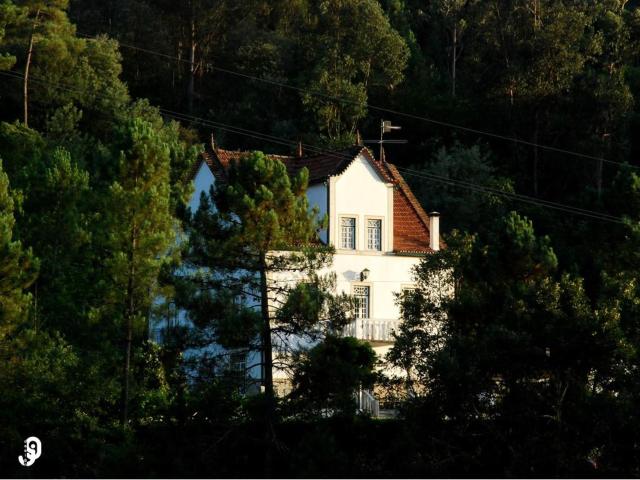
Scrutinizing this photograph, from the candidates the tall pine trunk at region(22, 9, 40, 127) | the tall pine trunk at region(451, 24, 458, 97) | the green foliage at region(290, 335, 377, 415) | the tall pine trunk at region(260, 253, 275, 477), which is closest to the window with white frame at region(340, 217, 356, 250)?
the tall pine trunk at region(260, 253, 275, 477)

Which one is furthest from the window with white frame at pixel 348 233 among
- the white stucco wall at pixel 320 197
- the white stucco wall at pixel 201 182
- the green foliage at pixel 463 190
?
the green foliage at pixel 463 190

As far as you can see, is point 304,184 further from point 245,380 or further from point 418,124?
point 418,124

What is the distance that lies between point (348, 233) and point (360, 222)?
1.97 feet

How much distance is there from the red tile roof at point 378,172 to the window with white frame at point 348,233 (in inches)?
73.2

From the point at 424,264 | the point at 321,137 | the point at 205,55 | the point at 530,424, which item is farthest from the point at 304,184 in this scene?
the point at 205,55

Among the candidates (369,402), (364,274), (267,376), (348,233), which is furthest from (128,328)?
(364,274)

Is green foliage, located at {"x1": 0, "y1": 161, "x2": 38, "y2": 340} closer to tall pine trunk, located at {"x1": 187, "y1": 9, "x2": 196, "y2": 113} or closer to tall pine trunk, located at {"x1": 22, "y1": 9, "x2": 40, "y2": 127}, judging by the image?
tall pine trunk, located at {"x1": 22, "y1": 9, "x2": 40, "y2": 127}

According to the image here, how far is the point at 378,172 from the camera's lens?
161ft

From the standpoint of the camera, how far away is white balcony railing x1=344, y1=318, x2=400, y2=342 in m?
46.1

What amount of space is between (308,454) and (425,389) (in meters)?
3.57

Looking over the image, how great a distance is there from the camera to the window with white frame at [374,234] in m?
49.3

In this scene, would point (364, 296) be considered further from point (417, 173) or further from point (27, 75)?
point (27, 75)

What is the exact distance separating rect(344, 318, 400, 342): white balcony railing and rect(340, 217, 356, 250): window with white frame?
3.48m

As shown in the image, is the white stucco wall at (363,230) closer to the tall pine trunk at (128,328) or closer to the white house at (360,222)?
the white house at (360,222)
